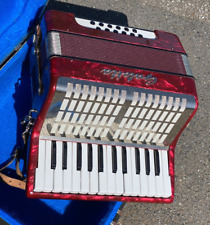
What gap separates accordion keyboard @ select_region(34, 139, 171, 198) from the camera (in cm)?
243

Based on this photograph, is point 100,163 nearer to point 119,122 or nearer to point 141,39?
point 119,122

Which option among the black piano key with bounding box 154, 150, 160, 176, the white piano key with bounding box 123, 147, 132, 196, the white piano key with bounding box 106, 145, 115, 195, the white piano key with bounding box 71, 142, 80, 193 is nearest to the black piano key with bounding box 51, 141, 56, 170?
the white piano key with bounding box 71, 142, 80, 193

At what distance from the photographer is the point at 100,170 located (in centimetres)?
251

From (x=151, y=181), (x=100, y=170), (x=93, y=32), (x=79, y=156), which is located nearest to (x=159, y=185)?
(x=151, y=181)

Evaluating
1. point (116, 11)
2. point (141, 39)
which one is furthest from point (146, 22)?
point (141, 39)

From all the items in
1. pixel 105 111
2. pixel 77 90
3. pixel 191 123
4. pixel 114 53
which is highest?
pixel 114 53

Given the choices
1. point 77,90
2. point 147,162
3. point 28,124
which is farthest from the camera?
point 147,162

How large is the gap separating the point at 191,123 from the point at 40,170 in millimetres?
1558

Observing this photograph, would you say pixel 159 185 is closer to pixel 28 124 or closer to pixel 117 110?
pixel 117 110

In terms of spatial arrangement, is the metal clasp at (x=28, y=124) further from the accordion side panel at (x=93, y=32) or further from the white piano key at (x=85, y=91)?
the accordion side panel at (x=93, y=32)

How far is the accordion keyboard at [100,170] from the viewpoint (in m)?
2.43

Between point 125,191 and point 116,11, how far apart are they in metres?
1.78

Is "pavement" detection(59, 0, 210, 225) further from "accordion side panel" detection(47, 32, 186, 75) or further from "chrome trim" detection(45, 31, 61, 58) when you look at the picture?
"chrome trim" detection(45, 31, 61, 58)

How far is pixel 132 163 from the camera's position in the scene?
8.52 feet
